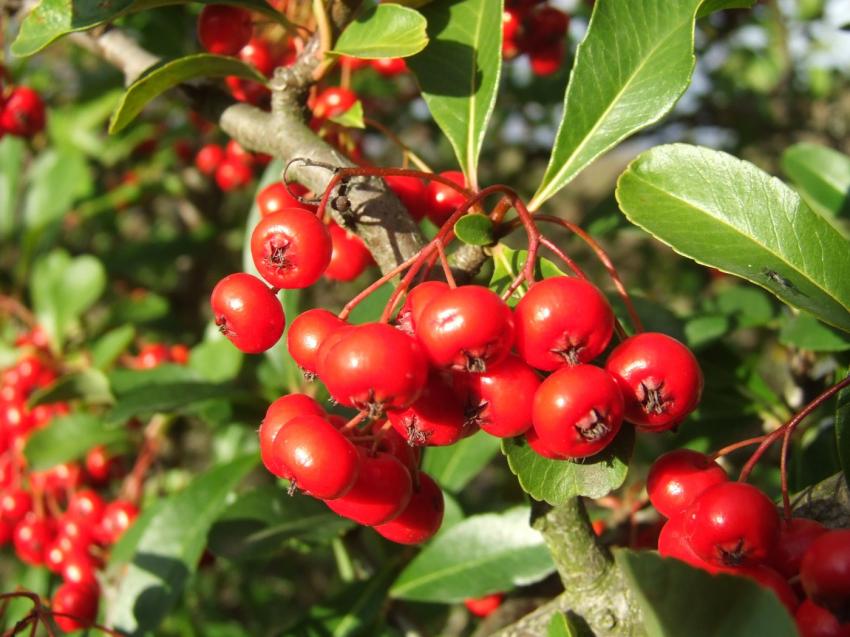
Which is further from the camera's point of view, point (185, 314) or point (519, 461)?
point (185, 314)

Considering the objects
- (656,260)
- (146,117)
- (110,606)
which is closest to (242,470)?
(110,606)

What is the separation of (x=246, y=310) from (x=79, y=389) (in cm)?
141

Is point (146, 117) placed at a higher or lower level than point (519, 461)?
lower

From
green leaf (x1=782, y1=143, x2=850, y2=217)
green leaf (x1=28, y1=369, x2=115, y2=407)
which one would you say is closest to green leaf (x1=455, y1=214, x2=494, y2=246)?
green leaf (x1=782, y1=143, x2=850, y2=217)

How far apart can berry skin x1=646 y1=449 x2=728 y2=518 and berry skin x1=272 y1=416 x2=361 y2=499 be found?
1.30 ft

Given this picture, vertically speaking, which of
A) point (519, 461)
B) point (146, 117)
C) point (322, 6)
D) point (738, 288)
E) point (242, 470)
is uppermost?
point (322, 6)

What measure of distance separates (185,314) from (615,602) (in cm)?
306

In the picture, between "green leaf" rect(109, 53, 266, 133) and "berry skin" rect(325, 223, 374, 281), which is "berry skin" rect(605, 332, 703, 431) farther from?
"green leaf" rect(109, 53, 266, 133)

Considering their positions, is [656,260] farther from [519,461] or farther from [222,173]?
[519,461]

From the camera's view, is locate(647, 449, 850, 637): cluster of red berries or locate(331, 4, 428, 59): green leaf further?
locate(331, 4, 428, 59): green leaf

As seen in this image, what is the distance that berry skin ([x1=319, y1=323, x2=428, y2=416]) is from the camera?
3.21ft

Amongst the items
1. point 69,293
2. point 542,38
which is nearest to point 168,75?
point 542,38

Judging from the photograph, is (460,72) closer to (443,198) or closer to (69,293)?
(443,198)

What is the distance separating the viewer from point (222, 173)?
3031mm
